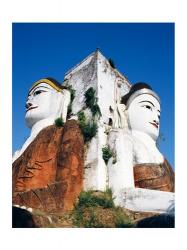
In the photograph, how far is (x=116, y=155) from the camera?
17.9m

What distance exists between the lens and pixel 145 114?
67.8ft

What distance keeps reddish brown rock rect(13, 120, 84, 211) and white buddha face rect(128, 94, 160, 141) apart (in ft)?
11.7

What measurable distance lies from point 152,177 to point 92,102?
4.60 metres

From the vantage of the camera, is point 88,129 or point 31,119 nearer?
point 88,129

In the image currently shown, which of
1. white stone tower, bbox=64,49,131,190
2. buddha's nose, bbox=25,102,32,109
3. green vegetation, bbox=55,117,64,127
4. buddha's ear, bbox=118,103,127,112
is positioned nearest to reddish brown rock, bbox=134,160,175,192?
white stone tower, bbox=64,49,131,190

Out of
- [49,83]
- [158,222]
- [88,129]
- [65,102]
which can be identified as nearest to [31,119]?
[65,102]

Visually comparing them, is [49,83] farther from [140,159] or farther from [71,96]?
[140,159]

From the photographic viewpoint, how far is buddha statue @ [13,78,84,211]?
16203 mm

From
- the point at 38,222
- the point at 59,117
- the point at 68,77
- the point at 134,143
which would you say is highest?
the point at 68,77

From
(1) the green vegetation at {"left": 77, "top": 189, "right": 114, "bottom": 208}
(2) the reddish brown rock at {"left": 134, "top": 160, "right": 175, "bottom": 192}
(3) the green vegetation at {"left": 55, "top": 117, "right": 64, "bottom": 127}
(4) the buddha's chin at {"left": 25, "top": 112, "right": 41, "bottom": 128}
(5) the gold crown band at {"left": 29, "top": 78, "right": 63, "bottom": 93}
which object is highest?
(5) the gold crown band at {"left": 29, "top": 78, "right": 63, "bottom": 93}

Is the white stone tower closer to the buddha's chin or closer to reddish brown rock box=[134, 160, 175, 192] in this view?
reddish brown rock box=[134, 160, 175, 192]

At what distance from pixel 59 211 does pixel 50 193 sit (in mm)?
812
